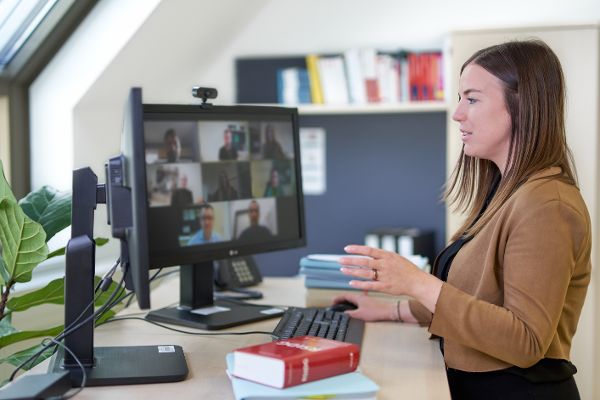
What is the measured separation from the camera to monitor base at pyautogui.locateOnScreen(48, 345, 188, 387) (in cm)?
131

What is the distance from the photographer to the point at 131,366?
54.6 inches

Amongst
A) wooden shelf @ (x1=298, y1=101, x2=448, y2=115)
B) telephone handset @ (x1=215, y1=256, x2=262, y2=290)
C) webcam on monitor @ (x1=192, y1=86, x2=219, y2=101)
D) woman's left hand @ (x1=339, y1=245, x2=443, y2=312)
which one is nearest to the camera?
woman's left hand @ (x1=339, y1=245, x2=443, y2=312)

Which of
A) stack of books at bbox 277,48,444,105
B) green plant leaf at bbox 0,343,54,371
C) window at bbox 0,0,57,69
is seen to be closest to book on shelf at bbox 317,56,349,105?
stack of books at bbox 277,48,444,105

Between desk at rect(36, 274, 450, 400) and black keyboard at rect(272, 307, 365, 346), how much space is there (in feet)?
0.11

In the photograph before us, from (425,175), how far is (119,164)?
102 inches

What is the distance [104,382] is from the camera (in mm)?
1306

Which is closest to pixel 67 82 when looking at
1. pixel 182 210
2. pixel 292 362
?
pixel 182 210

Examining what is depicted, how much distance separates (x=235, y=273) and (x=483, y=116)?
1.03m

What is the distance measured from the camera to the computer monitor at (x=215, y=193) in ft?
5.46

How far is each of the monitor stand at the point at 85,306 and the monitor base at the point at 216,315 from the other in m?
0.34

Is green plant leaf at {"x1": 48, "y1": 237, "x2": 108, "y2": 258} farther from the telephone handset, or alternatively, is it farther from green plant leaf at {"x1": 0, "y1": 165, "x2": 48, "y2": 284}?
the telephone handset

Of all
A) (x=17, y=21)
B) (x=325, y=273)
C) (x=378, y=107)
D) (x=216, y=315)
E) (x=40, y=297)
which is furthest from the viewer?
(x=378, y=107)

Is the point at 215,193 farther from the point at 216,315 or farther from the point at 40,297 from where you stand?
the point at 40,297

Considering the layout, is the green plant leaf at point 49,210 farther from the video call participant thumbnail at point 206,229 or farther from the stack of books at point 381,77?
the stack of books at point 381,77
